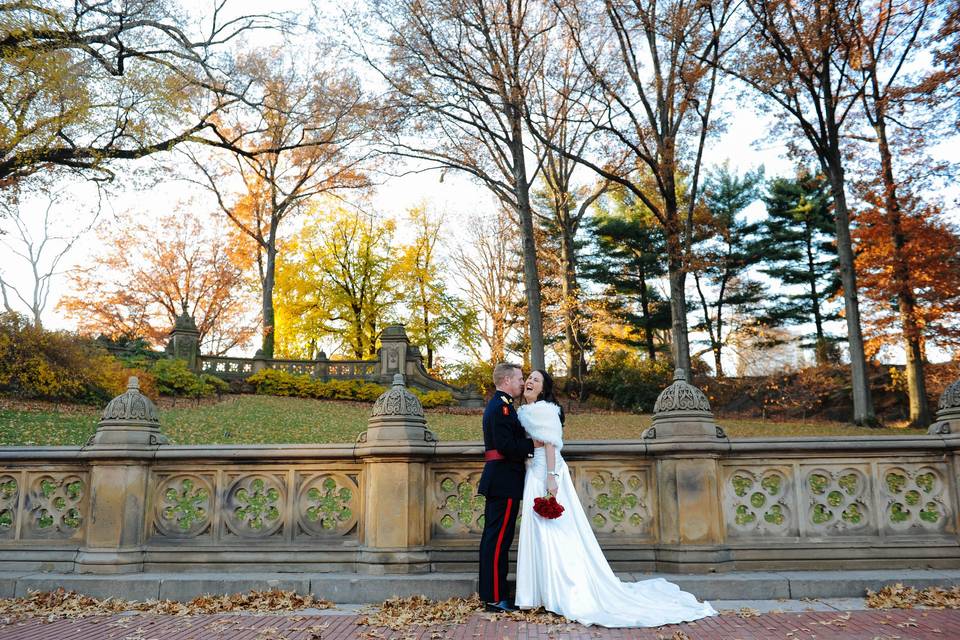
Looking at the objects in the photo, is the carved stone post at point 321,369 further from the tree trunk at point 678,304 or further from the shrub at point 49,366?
the tree trunk at point 678,304

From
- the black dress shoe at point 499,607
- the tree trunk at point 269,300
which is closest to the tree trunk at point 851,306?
the black dress shoe at point 499,607

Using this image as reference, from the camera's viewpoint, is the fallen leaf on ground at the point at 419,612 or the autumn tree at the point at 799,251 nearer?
the fallen leaf on ground at the point at 419,612

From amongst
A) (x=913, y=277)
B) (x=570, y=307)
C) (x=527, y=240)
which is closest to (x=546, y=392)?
(x=527, y=240)

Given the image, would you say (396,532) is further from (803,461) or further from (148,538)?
(803,461)

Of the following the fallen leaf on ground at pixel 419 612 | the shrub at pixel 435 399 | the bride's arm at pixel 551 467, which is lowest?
the fallen leaf on ground at pixel 419 612

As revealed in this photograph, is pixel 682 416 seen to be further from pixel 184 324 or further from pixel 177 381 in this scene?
pixel 184 324

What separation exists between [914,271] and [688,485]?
19.8 meters

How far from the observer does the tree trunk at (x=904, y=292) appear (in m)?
21.1

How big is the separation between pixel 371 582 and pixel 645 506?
102 inches

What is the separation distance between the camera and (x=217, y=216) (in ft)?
129

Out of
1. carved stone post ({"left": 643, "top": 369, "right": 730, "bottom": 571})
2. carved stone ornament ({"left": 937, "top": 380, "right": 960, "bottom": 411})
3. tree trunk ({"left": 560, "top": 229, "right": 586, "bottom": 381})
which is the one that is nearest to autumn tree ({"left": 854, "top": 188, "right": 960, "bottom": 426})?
tree trunk ({"left": 560, "top": 229, "right": 586, "bottom": 381})

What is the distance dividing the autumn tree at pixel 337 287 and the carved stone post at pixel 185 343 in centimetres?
1026

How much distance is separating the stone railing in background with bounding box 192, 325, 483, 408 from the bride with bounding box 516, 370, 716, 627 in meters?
23.5

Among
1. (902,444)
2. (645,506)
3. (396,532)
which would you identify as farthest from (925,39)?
(396,532)
